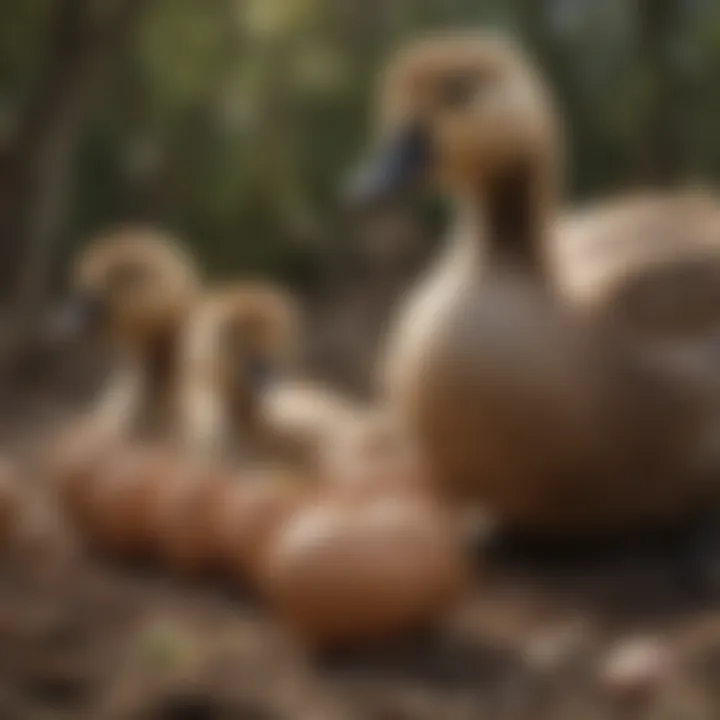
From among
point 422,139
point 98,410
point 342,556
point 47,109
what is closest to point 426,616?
point 342,556

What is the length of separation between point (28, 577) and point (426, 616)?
0.90ft

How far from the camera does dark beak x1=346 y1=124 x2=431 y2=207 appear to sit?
3.50 feet

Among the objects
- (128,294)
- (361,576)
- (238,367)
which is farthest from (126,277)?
(361,576)

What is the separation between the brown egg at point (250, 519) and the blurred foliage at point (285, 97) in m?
0.43

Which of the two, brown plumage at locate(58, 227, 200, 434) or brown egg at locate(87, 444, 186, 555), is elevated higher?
brown plumage at locate(58, 227, 200, 434)

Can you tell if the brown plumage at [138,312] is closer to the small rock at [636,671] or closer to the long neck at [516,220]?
the long neck at [516,220]

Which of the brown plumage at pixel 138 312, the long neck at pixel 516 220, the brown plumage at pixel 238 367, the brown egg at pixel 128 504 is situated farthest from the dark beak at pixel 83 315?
the long neck at pixel 516 220

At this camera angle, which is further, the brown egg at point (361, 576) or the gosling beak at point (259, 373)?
the gosling beak at point (259, 373)

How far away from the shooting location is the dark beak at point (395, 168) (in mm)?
1067

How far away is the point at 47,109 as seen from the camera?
143cm

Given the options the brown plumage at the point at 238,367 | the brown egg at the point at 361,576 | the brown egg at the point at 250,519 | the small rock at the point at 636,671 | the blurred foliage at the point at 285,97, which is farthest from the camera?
the blurred foliage at the point at 285,97

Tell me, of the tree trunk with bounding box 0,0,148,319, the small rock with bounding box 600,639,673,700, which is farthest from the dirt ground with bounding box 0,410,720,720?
the tree trunk with bounding box 0,0,148,319

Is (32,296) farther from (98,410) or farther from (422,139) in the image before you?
(422,139)

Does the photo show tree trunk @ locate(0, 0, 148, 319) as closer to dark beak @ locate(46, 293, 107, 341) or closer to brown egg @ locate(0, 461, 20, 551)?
dark beak @ locate(46, 293, 107, 341)
